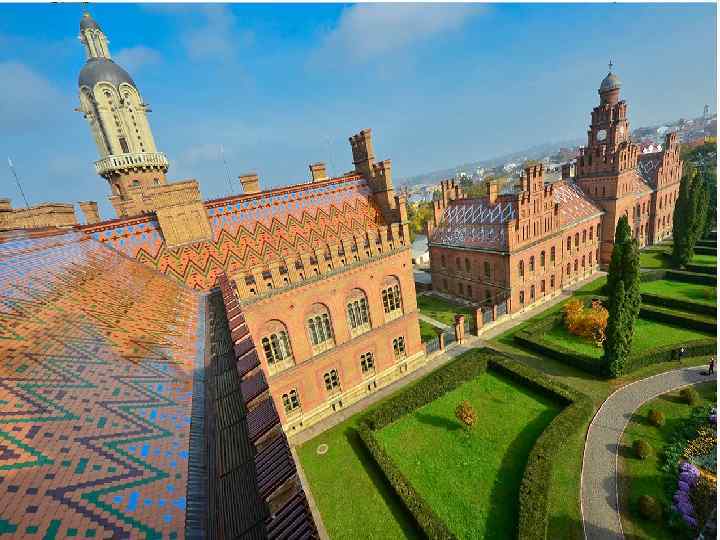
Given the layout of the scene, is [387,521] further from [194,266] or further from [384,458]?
[194,266]

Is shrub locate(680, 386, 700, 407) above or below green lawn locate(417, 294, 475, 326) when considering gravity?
below

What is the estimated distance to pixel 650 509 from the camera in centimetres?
1408

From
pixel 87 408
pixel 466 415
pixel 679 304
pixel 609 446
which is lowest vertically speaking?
pixel 609 446

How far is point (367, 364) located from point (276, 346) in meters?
7.78

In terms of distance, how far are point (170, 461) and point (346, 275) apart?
56.5 ft

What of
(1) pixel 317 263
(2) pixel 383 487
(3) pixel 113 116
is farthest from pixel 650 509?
A: (3) pixel 113 116

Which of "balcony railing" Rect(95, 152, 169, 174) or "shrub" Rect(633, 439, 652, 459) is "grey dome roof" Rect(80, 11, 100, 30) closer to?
"balcony railing" Rect(95, 152, 169, 174)

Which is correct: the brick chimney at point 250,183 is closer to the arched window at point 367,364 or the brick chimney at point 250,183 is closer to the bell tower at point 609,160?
the arched window at point 367,364

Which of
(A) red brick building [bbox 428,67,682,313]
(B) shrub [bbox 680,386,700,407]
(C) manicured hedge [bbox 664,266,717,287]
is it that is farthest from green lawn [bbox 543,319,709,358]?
(C) manicured hedge [bbox 664,266,717,287]

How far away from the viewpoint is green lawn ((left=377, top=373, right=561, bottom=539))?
15445 mm

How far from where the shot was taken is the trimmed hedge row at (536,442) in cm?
1443

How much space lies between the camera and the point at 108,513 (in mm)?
3582

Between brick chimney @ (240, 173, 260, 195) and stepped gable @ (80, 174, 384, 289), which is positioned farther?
brick chimney @ (240, 173, 260, 195)

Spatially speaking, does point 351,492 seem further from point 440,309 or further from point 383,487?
point 440,309
